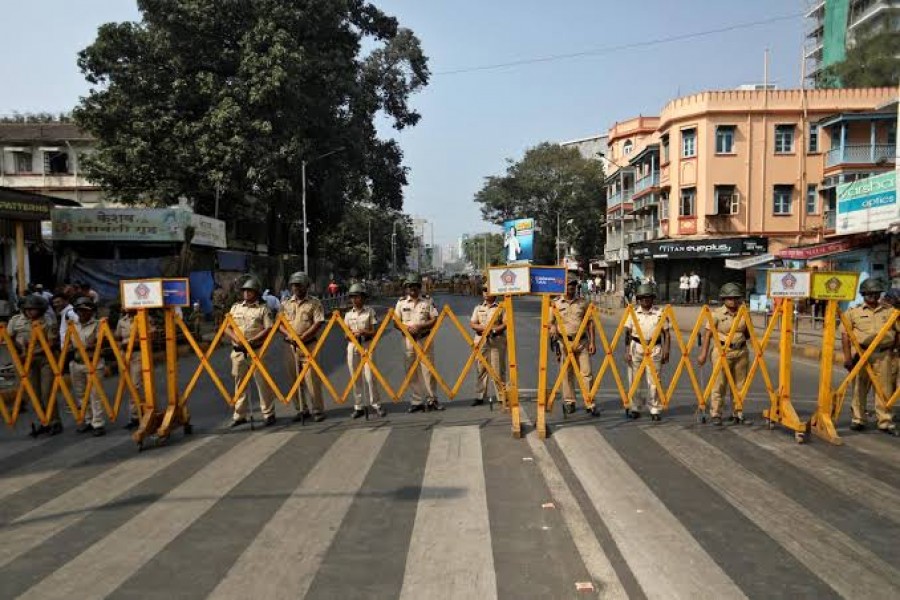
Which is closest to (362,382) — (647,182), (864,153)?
(864,153)

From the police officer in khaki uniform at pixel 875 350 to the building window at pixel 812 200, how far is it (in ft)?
106

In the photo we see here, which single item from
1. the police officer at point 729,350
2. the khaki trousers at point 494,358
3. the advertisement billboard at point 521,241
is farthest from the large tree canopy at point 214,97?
the police officer at point 729,350

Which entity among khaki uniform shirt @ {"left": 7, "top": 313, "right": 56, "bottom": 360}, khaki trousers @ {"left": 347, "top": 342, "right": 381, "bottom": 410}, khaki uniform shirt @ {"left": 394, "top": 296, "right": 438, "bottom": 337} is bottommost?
khaki trousers @ {"left": 347, "top": 342, "right": 381, "bottom": 410}

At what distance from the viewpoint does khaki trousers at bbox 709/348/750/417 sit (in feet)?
24.8

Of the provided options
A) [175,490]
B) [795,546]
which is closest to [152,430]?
[175,490]

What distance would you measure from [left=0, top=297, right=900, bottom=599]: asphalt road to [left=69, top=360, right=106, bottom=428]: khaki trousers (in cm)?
42

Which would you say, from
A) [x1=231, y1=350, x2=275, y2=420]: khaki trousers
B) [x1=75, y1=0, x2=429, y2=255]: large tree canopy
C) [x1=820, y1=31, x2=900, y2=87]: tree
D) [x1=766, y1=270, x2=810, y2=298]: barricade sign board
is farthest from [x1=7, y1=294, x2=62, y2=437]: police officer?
[x1=820, y1=31, x2=900, y2=87]: tree

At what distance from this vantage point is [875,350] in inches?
287

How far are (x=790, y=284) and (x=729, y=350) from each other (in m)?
0.99

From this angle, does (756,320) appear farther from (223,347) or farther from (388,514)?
(388,514)

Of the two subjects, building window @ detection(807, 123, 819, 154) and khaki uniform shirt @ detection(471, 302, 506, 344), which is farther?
building window @ detection(807, 123, 819, 154)

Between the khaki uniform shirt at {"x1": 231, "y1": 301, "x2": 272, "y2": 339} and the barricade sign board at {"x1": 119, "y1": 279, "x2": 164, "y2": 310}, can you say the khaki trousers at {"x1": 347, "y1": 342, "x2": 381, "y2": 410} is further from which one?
the barricade sign board at {"x1": 119, "y1": 279, "x2": 164, "y2": 310}

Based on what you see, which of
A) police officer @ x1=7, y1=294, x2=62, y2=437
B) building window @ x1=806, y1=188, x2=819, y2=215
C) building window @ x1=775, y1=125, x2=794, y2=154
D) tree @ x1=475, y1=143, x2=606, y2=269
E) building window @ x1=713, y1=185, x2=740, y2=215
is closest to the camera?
police officer @ x1=7, y1=294, x2=62, y2=437

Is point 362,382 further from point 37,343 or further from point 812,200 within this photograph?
point 812,200
